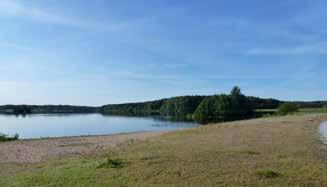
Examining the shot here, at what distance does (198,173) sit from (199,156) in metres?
3.25

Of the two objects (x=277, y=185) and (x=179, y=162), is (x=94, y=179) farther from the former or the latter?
(x=277, y=185)

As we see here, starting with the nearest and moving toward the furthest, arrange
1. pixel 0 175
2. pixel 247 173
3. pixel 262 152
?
pixel 247 173, pixel 0 175, pixel 262 152

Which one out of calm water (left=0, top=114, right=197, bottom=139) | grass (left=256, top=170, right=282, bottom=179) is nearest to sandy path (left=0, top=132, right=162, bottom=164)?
grass (left=256, top=170, right=282, bottom=179)

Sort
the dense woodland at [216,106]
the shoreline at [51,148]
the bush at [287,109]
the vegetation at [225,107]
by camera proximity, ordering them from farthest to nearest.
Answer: the vegetation at [225,107], the dense woodland at [216,106], the bush at [287,109], the shoreline at [51,148]

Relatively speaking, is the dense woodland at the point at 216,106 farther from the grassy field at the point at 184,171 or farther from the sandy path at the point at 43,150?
the grassy field at the point at 184,171

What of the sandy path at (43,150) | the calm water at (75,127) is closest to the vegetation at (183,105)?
the calm water at (75,127)

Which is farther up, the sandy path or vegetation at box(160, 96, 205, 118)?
vegetation at box(160, 96, 205, 118)

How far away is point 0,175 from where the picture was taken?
10906 mm

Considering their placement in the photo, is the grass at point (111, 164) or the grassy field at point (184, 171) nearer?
the grassy field at point (184, 171)

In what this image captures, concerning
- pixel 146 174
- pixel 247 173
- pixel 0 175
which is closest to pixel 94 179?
pixel 146 174

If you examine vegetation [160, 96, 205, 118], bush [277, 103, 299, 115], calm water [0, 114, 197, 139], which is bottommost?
calm water [0, 114, 197, 139]

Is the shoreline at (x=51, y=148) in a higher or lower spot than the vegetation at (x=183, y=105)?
lower

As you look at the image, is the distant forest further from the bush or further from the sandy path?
the sandy path

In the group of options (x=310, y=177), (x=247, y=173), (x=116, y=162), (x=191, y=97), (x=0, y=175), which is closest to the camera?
(x=310, y=177)
